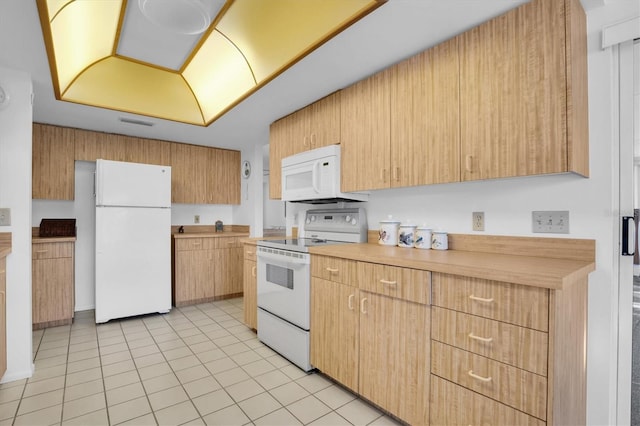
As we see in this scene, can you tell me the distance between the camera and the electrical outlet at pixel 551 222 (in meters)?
1.62

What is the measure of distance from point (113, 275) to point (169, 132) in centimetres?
178

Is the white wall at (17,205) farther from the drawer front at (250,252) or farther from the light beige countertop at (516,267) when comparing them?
the light beige countertop at (516,267)

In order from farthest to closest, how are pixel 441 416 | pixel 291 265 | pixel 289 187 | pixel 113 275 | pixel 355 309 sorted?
pixel 113 275, pixel 289 187, pixel 291 265, pixel 355 309, pixel 441 416

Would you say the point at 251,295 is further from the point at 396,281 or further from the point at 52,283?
the point at 52,283

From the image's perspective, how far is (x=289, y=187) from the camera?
3.02 m

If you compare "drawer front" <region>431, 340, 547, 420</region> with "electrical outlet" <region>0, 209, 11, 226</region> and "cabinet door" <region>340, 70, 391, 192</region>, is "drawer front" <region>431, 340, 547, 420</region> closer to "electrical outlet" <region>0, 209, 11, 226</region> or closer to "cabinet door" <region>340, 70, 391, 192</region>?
"cabinet door" <region>340, 70, 391, 192</region>

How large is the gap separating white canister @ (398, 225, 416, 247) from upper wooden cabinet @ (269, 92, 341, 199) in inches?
35.7

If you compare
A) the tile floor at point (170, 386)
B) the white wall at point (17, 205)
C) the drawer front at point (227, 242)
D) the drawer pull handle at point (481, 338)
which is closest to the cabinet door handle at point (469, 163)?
the drawer pull handle at point (481, 338)

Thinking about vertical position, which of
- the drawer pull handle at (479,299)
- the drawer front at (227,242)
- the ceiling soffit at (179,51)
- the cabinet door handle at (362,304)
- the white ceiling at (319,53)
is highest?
the ceiling soffit at (179,51)

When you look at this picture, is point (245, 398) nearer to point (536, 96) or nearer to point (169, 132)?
point (536, 96)

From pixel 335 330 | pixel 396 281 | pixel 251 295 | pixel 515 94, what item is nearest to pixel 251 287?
pixel 251 295

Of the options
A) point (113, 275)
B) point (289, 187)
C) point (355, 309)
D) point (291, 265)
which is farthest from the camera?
point (113, 275)

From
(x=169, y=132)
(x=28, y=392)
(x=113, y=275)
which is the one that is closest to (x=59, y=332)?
(x=113, y=275)

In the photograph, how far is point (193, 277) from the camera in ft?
13.6
